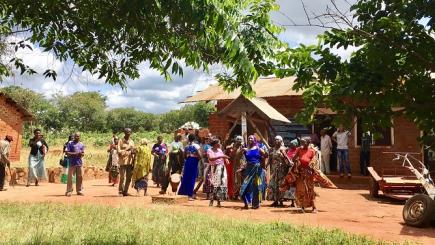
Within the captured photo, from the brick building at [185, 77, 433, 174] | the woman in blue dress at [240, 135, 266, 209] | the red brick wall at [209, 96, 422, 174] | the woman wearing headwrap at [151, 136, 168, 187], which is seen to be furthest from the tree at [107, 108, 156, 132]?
the woman in blue dress at [240, 135, 266, 209]

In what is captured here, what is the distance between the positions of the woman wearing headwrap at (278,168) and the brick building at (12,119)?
55.3ft

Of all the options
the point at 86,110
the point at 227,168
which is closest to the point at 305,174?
the point at 227,168

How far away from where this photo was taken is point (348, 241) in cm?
646

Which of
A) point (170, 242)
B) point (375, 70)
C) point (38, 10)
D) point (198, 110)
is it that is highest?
point (198, 110)

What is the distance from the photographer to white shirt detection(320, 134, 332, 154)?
16.4 meters

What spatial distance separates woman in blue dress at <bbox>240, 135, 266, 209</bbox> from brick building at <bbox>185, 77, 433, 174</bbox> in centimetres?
493

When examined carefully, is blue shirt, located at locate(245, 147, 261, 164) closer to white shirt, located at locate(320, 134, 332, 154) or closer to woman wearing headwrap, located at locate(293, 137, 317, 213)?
woman wearing headwrap, located at locate(293, 137, 317, 213)

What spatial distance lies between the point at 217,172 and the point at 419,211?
13.7 ft

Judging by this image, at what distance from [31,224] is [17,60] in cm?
315

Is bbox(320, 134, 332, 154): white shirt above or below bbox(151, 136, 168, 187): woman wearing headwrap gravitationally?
above

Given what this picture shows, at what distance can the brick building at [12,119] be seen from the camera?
23516 millimetres

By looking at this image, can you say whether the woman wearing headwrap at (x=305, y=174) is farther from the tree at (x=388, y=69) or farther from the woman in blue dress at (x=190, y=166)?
the tree at (x=388, y=69)

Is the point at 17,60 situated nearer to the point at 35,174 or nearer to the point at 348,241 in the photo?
the point at 348,241

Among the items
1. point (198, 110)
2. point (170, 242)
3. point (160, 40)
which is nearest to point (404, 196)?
point (170, 242)
